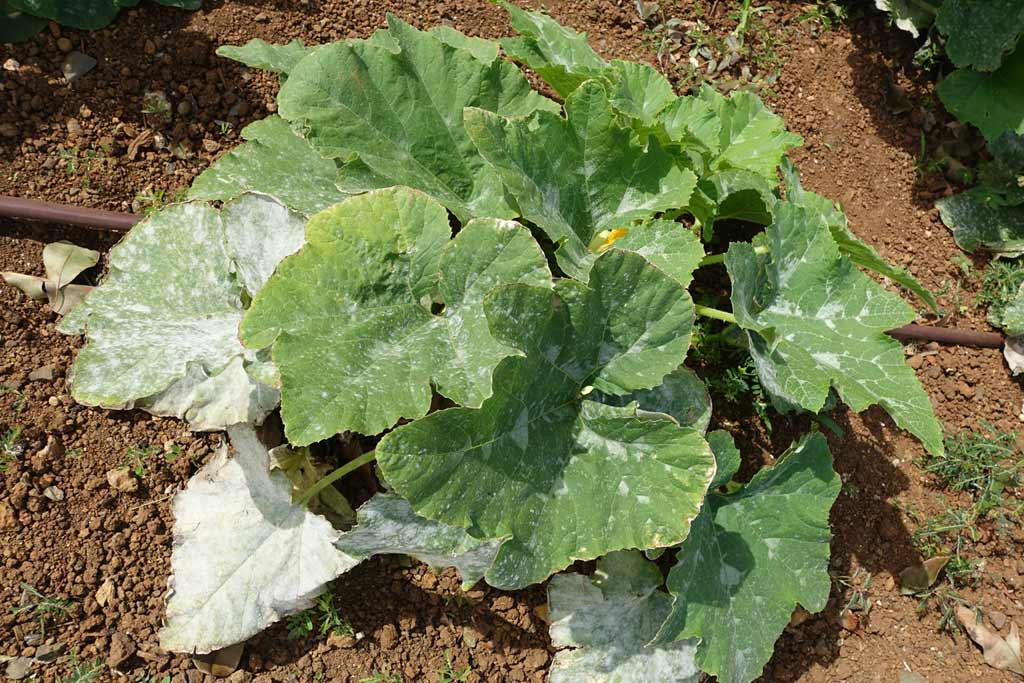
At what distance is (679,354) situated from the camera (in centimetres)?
240

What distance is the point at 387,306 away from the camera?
7.76 feet

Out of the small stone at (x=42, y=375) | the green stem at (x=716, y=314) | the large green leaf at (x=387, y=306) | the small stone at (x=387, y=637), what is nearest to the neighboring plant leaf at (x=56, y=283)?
the small stone at (x=42, y=375)

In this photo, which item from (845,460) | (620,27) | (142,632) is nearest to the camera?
(142,632)

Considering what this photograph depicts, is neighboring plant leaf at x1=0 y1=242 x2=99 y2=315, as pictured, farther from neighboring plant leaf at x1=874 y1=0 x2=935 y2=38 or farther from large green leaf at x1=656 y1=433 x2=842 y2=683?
neighboring plant leaf at x1=874 y1=0 x2=935 y2=38

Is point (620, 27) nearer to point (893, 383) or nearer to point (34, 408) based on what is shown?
point (893, 383)

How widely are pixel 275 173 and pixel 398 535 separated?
1.23 m

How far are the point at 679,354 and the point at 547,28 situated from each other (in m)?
1.39

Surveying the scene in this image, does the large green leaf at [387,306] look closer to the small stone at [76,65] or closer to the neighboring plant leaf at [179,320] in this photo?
the neighboring plant leaf at [179,320]

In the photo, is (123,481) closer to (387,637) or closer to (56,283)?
(56,283)

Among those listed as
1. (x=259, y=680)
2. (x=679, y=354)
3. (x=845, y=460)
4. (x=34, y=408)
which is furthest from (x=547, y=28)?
(x=259, y=680)

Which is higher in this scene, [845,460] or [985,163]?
[985,163]

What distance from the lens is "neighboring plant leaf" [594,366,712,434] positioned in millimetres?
2840

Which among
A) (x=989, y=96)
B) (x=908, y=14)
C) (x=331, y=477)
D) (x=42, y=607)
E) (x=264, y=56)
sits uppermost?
(x=908, y=14)

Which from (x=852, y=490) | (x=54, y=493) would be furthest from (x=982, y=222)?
(x=54, y=493)
